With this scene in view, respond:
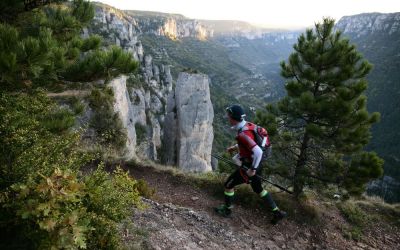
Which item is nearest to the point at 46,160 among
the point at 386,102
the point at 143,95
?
the point at 143,95

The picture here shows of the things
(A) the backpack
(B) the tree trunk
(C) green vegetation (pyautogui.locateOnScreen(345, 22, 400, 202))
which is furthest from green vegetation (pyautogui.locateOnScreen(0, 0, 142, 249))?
(C) green vegetation (pyautogui.locateOnScreen(345, 22, 400, 202))

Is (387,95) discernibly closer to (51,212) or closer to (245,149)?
(245,149)

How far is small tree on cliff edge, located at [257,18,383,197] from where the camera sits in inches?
356

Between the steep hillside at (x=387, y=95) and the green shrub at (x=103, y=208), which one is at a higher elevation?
the green shrub at (x=103, y=208)

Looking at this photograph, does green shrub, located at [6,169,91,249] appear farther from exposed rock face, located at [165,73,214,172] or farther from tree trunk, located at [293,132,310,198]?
exposed rock face, located at [165,73,214,172]

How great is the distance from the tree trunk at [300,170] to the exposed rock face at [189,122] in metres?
33.6

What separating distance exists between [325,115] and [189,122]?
119 feet

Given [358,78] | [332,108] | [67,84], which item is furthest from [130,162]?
[358,78]

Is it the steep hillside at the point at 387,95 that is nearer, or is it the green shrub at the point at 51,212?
the green shrub at the point at 51,212

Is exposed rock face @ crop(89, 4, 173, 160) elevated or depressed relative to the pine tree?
depressed

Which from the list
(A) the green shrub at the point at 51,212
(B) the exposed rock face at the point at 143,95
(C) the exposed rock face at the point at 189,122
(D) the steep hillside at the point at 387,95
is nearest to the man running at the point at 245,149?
(A) the green shrub at the point at 51,212

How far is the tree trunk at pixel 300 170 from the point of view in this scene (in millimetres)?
9562

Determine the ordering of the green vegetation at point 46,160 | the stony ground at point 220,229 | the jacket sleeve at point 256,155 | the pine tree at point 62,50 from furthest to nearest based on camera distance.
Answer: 1. the jacket sleeve at point 256,155
2. the stony ground at point 220,229
3. the pine tree at point 62,50
4. the green vegetation at point 46,160

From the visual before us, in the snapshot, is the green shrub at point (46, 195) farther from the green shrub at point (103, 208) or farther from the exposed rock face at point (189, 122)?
the exposed rock face at point (189, 122)
